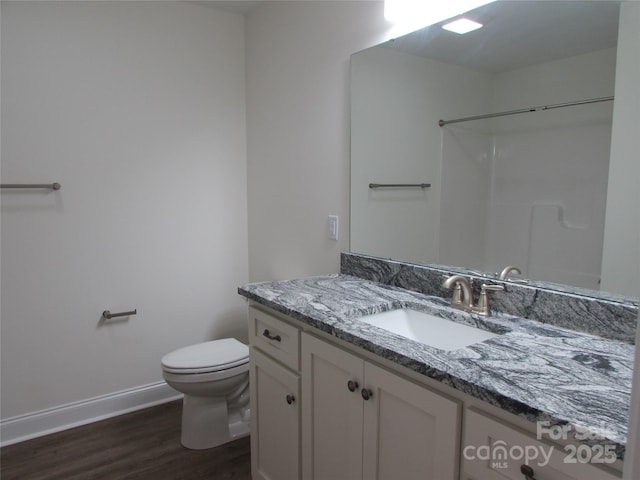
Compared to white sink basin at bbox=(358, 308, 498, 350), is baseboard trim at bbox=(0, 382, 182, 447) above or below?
below

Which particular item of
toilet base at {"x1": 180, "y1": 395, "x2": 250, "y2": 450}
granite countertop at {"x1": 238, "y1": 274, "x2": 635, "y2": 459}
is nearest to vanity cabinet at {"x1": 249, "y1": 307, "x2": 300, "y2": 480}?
granite countertop at {"x1": 238, "y1": 274, "x2": 635, "y2": 459}

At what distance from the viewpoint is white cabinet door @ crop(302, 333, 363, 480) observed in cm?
122

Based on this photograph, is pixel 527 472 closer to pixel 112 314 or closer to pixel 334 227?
pixel 334 227

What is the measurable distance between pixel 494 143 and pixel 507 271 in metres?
0.44

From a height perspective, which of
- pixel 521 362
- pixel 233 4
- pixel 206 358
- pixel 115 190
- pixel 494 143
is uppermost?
pixel 233 4

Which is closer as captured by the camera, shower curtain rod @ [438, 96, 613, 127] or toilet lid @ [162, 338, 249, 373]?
shower curtain rod @ [438, 96, 613, 127]

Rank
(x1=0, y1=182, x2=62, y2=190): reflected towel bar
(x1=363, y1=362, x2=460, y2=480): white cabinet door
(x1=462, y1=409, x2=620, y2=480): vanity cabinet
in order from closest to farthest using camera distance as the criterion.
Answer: (x1=462, y1=409, x2=620, y2=480): vanity cabinet → (x1=363, y1=362, x2=460, y2=480): white cabinet door → (x1=0, y1=182, x2=62, y2=190): reflected towel bar

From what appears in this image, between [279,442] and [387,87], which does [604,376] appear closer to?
[279,442]

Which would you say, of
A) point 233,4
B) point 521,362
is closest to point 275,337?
point 521,362

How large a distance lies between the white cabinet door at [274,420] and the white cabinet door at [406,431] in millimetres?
383

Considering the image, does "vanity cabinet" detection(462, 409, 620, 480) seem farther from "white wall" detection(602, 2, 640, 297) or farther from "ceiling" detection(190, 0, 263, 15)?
"ceiling" detection(190, 0, 263, 15)

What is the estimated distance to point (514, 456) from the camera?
2.67ft

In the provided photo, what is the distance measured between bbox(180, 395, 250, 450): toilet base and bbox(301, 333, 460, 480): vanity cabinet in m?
0.85

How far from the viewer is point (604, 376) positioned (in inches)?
35.1
